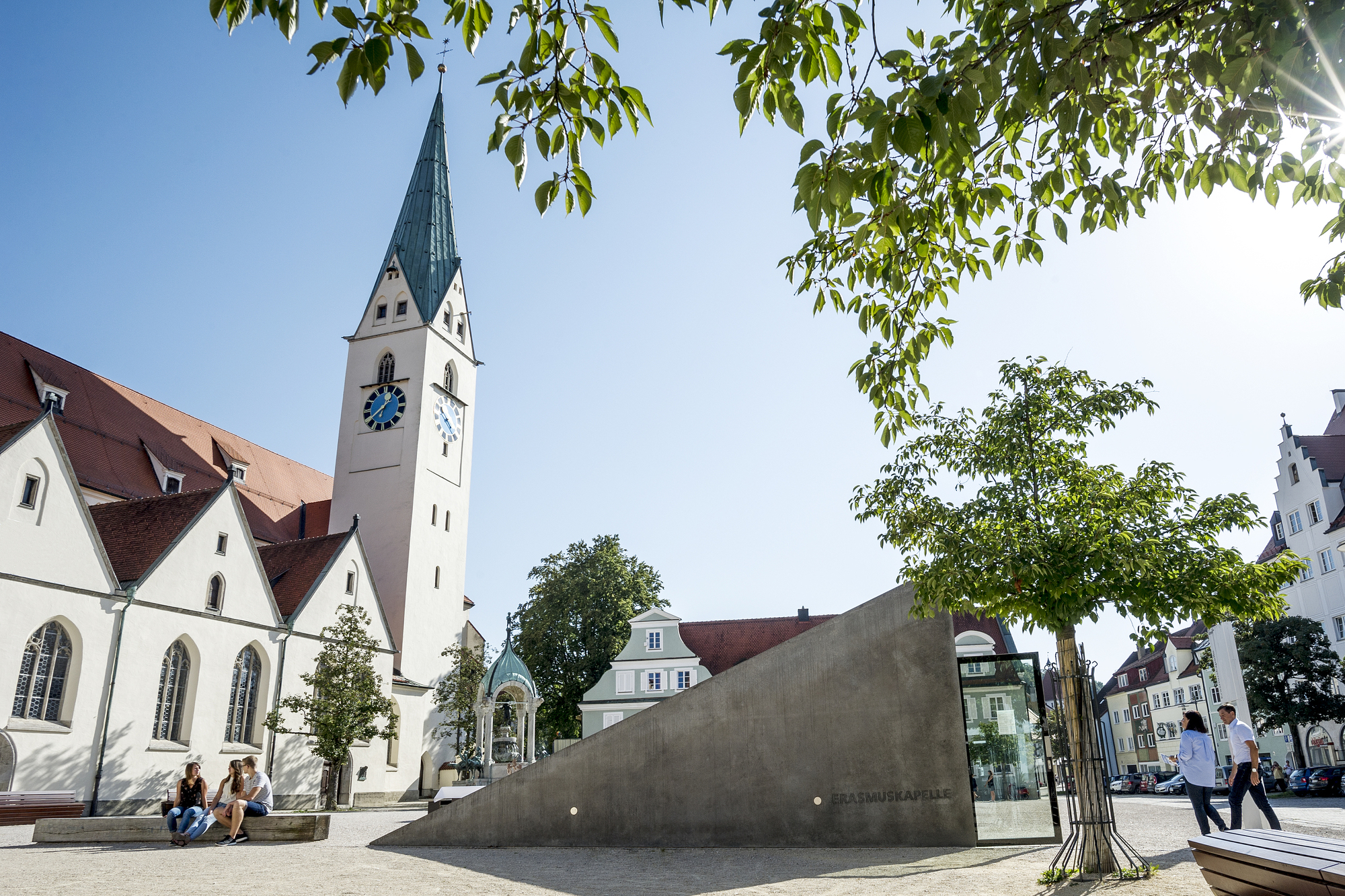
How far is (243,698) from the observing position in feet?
95.2

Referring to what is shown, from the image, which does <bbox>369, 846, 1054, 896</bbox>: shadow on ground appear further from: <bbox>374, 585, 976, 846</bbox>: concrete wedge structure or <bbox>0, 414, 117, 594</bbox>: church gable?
<bbox>0, 414, 117, 594</bbox>: church gable

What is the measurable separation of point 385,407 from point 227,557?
52.2ft

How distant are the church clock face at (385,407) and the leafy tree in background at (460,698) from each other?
37.8ft

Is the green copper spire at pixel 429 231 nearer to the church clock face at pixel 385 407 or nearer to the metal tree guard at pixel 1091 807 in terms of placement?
the church clock face at pixel 385 407

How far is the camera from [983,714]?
38.2 feet

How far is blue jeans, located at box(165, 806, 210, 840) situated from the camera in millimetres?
12633

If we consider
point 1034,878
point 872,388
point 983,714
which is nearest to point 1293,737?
point 983,714

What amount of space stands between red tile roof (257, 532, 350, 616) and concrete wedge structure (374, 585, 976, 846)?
22431 millimetres

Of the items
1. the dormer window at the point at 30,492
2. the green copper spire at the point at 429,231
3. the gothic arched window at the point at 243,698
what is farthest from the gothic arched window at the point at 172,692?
the green copper spire at the point at 429,231

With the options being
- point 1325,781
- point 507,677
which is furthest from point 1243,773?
point 507,677

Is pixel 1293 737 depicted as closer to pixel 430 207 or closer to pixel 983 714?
pixel 983 714

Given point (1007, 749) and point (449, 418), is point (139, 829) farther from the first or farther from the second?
point (449, 418)

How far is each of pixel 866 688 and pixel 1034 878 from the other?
139 inches

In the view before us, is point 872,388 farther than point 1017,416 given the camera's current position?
No
